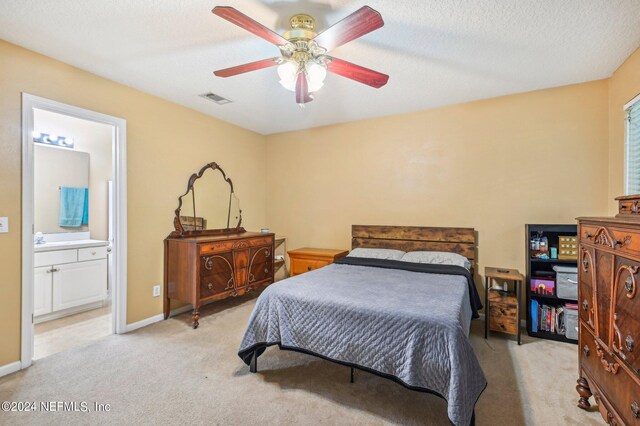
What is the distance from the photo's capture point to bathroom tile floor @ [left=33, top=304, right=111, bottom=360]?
9.04 ft

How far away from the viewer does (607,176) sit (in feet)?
9.64

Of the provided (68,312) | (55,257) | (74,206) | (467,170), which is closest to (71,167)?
(74,206)

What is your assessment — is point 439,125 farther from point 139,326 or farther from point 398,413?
point 139,326

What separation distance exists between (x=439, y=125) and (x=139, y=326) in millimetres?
4177

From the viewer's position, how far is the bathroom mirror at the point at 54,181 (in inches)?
150

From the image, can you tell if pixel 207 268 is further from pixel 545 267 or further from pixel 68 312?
pixel 545 267

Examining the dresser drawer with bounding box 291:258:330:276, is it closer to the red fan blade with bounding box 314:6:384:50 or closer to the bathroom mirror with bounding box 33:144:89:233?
the red fan blade with bounding box 314:6:384:50

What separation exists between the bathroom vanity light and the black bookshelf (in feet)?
19.1

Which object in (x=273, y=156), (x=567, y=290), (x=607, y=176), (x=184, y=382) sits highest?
(x=273, y=156)

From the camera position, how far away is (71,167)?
4117 millimetres

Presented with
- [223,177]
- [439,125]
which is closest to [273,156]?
[223,177]

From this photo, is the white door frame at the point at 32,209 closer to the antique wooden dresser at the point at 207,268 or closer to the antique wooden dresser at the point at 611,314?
the antique wooden dresser at the point at 207,268

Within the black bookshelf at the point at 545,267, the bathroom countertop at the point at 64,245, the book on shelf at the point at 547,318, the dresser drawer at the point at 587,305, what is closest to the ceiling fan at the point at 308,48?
the dresser drawer at the point at 587,305

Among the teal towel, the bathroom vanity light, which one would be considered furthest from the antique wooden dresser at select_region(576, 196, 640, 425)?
the bathroom vanity light
